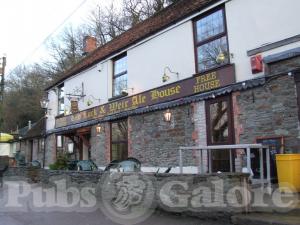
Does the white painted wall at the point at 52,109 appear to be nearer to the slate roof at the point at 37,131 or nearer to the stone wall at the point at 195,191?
the slate roof at the point at 37,131

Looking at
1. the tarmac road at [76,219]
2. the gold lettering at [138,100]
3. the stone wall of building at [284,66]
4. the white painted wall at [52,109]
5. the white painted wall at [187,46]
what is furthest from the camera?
the white painted wall at [52,109]

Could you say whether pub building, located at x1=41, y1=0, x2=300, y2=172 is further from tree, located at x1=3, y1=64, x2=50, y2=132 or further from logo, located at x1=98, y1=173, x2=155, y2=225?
tree, located at x1=3, y1=64, x2=50, y2=132

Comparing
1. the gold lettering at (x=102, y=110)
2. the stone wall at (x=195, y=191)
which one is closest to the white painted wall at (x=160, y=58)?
the gold lettering at (x=102, y=110)

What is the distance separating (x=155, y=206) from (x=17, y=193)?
6.89 meters

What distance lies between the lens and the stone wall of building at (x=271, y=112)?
9289 mm

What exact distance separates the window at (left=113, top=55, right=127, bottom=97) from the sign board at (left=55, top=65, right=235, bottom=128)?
620mm

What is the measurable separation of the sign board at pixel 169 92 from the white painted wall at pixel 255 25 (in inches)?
20.8

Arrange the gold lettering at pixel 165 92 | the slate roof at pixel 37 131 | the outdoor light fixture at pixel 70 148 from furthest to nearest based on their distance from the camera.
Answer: the slate roof at pixel 37 131, the outdoor light fixture at pixel 70 148, the gold lettering at pixel 165 92

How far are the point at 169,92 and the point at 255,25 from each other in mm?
3901

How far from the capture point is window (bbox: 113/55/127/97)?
54.1 ft

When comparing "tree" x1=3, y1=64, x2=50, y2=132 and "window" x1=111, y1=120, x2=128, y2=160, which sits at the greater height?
"tree" x1=3, y1=64, x2=50, y2=132

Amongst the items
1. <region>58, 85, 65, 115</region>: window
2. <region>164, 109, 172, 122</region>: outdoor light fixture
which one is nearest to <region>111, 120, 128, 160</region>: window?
<region>164, 109, 172, 122</region>: outdoor light fixture

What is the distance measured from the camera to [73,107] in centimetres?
1998

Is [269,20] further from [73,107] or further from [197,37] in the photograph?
[73,107]
